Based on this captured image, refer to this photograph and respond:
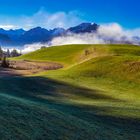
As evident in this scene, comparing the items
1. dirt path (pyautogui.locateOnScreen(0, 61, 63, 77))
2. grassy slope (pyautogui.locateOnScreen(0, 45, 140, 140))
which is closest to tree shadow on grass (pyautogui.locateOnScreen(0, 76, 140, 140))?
grassy slope (pyautogui.locateOnScreen(0, 45, 140, 140))

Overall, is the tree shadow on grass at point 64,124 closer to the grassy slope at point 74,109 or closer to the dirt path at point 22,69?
the grassy slope at point 74,109

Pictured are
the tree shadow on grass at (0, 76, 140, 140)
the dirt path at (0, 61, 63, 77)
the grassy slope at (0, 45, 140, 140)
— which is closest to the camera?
the tree shadow on grass at (0, 76, 140, 140)

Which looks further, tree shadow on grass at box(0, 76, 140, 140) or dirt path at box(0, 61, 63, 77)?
dirt path at box(0, 61, 63, 77)

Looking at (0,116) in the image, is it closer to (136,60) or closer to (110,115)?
(110,115)

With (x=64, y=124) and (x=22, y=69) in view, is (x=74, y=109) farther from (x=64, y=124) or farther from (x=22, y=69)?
(x=22, y=69)

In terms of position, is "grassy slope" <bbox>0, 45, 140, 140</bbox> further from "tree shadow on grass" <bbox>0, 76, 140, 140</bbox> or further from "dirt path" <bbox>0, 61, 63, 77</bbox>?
"dirt path" <bbox>0, 61, 63, 77</bbox>

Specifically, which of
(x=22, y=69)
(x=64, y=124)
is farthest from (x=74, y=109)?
(x=22, y=69)

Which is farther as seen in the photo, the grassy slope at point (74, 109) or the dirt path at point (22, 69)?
the dirt path at point (22, 69)

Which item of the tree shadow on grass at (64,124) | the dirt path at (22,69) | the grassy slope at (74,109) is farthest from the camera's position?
the dirt path at (22,69)

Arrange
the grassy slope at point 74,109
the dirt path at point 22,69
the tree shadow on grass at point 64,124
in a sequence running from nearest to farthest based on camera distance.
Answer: the tree shadow on grass at point 64,124 → the grassy slope at point 74,109 → the dirt path at point 22,69

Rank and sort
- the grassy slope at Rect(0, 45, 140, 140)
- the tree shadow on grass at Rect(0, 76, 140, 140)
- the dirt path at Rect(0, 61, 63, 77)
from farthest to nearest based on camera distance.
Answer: the dirt path at Rect(0, 61, 63, 77), the grassy slope at Rect(0, 45, 140, 140), the tree shadow on grass at Rect(0, 76, 140, 140)

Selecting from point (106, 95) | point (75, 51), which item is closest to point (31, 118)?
point (106, 95)

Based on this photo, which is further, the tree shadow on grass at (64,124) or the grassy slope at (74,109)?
the grassy slope at (74,109)

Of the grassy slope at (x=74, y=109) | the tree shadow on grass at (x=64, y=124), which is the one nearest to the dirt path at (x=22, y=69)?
the grassy slope at (x=74, y=109)
